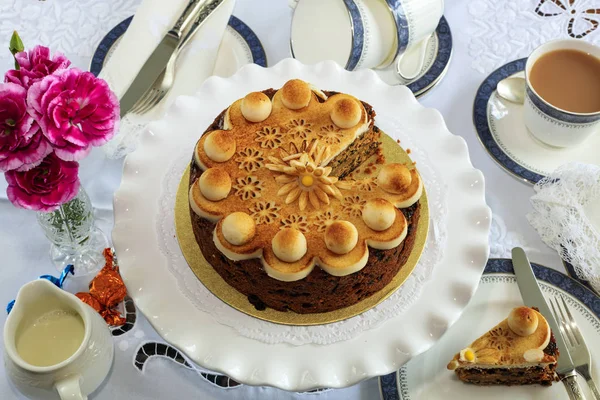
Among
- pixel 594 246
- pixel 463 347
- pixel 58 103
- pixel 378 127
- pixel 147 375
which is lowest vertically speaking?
pixel 147 375

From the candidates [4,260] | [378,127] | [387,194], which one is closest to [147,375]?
[4,260]

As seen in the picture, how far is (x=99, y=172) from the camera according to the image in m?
1.67

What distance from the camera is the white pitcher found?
1188 millimetres

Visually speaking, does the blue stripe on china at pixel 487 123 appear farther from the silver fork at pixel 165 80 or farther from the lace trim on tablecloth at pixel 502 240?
the silver fork at pixel 165 80

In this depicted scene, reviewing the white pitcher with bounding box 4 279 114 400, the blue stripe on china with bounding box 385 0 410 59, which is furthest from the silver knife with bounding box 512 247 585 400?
the white pitcher with bounding box 4 279 114 400

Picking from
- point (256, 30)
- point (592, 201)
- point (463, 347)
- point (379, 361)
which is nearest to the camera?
point (379, 361)

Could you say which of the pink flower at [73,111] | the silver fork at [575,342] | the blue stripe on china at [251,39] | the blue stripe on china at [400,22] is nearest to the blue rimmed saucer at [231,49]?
the blue stripe on china at [251,39]

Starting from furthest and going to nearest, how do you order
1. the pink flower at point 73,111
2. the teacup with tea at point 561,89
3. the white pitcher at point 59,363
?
the teacup with tea at point 561,89 → the white pitcher at point 59,363 → the pink flower at point 73,111

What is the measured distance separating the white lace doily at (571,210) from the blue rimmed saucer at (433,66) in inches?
17.1

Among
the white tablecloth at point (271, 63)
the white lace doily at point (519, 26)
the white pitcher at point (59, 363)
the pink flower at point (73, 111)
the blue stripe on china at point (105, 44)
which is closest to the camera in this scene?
the pink flower at point (73, 111)

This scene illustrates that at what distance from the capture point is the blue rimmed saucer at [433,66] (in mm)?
1746

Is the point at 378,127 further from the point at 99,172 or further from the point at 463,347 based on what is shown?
the point at 99,172

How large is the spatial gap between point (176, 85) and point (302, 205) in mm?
680

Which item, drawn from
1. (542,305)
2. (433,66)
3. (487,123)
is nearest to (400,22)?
(433,66)
